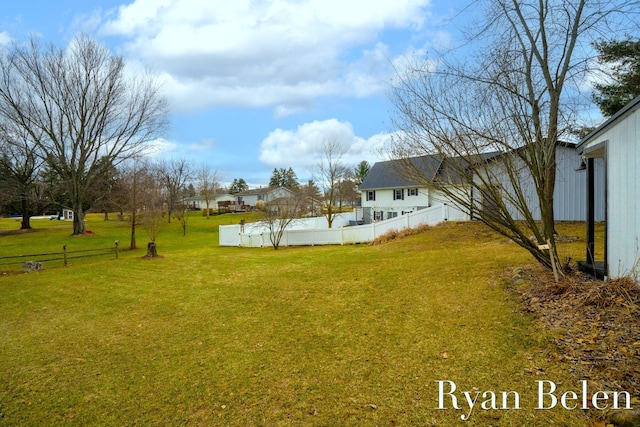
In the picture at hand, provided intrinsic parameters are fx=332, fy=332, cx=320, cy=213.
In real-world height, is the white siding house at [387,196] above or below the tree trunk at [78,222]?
above

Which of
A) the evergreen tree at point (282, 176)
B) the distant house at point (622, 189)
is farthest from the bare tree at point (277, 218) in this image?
the evergreen tree at point (282, 176)

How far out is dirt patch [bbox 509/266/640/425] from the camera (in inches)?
130

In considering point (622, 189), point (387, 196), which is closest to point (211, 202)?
point (387, 196)

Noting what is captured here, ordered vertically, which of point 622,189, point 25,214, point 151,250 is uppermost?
point 622,189

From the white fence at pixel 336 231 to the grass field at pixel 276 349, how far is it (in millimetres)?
8629

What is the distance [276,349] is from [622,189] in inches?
218

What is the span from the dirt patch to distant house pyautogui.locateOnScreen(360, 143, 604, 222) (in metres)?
1.95

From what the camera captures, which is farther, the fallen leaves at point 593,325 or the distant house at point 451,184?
the distant house at point 451,184

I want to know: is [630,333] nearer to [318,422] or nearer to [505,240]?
[318,422]

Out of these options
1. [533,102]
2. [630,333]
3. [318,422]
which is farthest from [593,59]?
[318,422]

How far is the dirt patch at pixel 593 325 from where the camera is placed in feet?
10.9

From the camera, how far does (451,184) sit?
629 centimetres

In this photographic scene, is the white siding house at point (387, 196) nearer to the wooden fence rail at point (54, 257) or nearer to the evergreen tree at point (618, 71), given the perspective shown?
the evergreen tree at point (618, 71)

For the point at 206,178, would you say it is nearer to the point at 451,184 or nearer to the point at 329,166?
the point at 329,166
